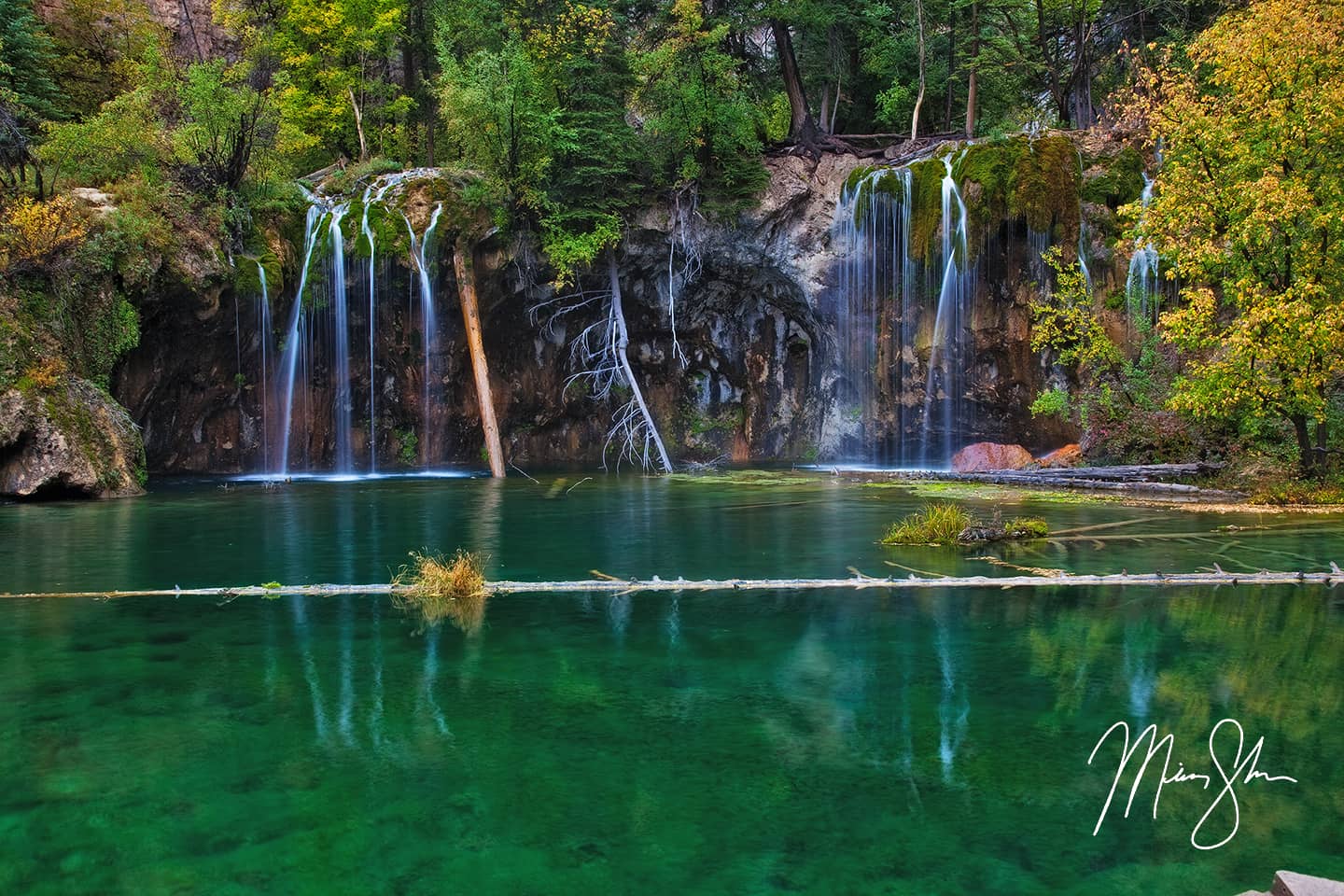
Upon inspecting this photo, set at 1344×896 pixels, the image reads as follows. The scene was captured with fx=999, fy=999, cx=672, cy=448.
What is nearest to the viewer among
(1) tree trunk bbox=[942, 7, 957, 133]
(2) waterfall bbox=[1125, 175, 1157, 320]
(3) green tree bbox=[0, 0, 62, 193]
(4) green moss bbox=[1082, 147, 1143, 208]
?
(2) waterfall bbox=[1125, 175, 1157, 320]

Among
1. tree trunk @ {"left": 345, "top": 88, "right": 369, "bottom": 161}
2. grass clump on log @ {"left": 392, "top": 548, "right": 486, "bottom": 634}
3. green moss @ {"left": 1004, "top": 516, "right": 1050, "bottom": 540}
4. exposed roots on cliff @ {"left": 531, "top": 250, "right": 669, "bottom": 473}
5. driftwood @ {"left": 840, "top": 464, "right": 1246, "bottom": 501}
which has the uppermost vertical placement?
tree trunk @ {"left": 345, "top": 88, "right": 369, "bottom": 161}

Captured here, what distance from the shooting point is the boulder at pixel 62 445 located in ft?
59.5

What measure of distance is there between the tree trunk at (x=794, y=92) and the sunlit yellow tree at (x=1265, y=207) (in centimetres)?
1258

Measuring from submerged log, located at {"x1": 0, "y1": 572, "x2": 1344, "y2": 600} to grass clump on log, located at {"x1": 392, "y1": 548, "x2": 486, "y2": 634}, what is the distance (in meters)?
0.10

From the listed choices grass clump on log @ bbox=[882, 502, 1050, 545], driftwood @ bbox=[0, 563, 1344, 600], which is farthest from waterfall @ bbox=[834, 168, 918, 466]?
driftwood @ bbox=[0, 563, 1344, 600]

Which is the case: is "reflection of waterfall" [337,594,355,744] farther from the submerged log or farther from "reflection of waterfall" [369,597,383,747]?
the submerged log

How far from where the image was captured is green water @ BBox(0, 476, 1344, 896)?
4.24 m

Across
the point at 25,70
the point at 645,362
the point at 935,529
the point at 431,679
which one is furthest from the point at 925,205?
the point at 25,70

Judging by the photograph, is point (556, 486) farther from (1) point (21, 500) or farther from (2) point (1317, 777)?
(2) point (1317, 777)

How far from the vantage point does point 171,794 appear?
194 inches

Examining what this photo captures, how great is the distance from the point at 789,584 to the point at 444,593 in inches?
130

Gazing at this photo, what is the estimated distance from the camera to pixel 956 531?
12086 mm

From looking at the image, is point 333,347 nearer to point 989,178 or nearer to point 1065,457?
point 989,178

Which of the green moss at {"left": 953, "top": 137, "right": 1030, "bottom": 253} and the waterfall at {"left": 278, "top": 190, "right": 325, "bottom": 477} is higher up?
the green moss at {"left": 953, "top": 137, "right": 1030, "bottom": 253}
